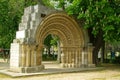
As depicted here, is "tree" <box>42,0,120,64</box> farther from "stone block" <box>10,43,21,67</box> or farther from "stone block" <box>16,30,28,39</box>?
"stone block" <box>10,43,21,67</box>

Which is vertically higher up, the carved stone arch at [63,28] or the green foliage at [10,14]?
the green foliage at [10,14]

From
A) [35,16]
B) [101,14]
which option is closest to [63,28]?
[101,14]

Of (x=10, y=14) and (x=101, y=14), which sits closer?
(x=101, y=14)

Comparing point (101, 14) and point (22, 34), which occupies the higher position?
point (101, 14)

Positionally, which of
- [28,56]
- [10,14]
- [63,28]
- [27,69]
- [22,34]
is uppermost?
[10,14]

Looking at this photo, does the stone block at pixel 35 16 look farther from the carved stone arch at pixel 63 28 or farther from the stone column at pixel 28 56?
the stone column at pixel 28 56

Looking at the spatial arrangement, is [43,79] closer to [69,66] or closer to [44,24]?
[44,24]

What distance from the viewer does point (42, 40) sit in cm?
1852

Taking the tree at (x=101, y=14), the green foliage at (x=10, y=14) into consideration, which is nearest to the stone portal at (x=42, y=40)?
the tree at (x=101, y=14)

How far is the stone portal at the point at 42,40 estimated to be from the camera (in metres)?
17.3

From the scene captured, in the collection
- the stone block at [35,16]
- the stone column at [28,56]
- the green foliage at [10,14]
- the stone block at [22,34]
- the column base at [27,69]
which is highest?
the green foliage at [10,14]

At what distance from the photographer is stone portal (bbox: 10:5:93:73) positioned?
56.7 ft

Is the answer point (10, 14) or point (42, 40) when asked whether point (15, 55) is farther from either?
point (10, 14)

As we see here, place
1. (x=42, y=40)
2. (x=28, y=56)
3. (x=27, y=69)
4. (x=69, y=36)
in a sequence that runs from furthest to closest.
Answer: (x=69, y=36)
(x=42, y=40)
(x=28, y=56)
(x=27, y=69)
